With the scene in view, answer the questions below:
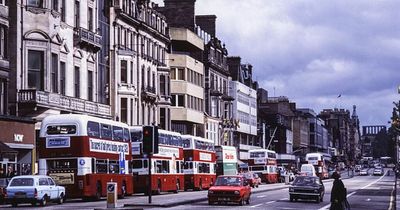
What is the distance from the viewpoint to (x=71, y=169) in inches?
1766

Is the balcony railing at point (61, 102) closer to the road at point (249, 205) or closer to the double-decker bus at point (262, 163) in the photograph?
the road at point (249, 205)

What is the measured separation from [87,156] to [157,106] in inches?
1680

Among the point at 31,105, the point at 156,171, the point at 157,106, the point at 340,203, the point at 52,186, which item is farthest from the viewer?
the point at 157,106

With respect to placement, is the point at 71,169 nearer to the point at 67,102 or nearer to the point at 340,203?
the point at 67,102

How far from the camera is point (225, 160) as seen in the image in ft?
270

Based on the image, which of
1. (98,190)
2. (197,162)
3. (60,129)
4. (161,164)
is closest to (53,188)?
(60,129)

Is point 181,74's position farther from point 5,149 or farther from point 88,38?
point 5,149

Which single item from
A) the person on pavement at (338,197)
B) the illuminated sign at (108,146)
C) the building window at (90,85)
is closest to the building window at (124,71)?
the building window at (90,85)

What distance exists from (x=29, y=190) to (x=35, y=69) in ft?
62.7

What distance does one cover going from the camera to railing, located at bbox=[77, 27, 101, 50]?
63.9 m

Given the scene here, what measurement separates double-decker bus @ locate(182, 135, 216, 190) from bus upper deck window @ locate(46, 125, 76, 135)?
23994 millimetres

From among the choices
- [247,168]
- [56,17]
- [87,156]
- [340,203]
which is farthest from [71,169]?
[247,168]

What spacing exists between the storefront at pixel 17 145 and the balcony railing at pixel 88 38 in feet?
33.2

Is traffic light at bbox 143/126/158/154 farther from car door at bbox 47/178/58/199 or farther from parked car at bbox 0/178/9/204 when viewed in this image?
parked car at bbox 0/178/9/204
